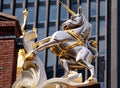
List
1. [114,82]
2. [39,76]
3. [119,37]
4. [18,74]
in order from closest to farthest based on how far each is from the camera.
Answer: [39,76] → [18,74] → [114,82] → [119,37]

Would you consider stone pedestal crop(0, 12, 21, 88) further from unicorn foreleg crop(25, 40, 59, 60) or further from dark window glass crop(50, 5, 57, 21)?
dark window glass crop(50, 5, 57, 21)

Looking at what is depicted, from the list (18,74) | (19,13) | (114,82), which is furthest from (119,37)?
(18,74)

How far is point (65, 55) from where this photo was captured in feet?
39.7

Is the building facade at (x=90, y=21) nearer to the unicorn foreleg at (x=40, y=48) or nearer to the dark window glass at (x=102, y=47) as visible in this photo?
the dark window glass at (x=102, y=47)

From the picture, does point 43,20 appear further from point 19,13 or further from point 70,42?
point 70,42

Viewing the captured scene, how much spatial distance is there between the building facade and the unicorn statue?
136 ft

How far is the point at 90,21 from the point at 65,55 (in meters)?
46.3

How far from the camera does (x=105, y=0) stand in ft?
195

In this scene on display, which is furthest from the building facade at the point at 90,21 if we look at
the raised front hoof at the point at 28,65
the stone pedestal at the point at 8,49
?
the raised front hoof at the point at 28,65

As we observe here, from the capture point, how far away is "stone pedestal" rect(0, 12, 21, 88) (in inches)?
454

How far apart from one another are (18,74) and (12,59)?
1.78 metres

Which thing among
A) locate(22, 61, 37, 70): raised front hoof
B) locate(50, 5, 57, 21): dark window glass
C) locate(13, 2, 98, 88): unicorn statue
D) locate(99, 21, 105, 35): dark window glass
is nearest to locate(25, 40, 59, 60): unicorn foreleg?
locate(13, 2, 98, 88): unicorn statue

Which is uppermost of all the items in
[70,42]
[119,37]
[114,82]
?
[70,42]

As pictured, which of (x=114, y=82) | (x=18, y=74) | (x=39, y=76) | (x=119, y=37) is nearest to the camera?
(x=39, y=76)
